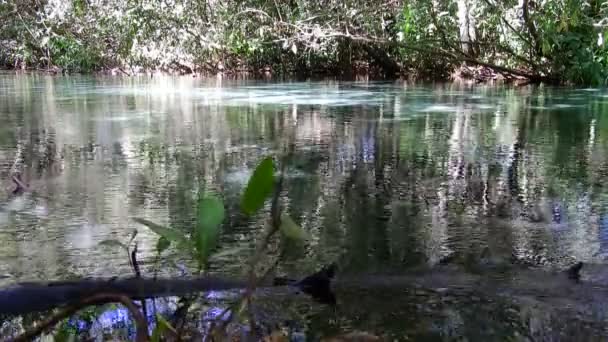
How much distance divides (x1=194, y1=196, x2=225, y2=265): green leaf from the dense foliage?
6792 millimetres

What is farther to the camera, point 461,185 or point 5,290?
A: point 461,185

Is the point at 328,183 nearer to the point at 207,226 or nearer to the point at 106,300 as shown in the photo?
the point at 207,226

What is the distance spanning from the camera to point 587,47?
36.3ft

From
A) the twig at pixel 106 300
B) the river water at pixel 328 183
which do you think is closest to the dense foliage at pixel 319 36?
the river water at pixel 328 183

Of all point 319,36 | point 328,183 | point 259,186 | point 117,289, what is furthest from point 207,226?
point 319,36

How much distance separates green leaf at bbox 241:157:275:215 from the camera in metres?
1.30

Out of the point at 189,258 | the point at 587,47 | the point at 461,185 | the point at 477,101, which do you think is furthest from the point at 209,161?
the point at 587,47

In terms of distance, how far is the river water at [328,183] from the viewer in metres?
2.40

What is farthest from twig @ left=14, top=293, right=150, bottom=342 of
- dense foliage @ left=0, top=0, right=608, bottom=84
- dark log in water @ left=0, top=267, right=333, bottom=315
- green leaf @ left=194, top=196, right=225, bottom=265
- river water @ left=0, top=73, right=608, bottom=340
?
dense foliage @ left=0, top=0, right=608, bottom=84

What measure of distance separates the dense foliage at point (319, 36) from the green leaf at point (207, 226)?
267 inches

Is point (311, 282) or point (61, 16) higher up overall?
point (61, 16)

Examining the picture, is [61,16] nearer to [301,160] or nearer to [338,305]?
[301,160]

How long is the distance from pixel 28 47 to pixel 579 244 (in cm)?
1972

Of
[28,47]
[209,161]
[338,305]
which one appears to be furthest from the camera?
[28,47]
